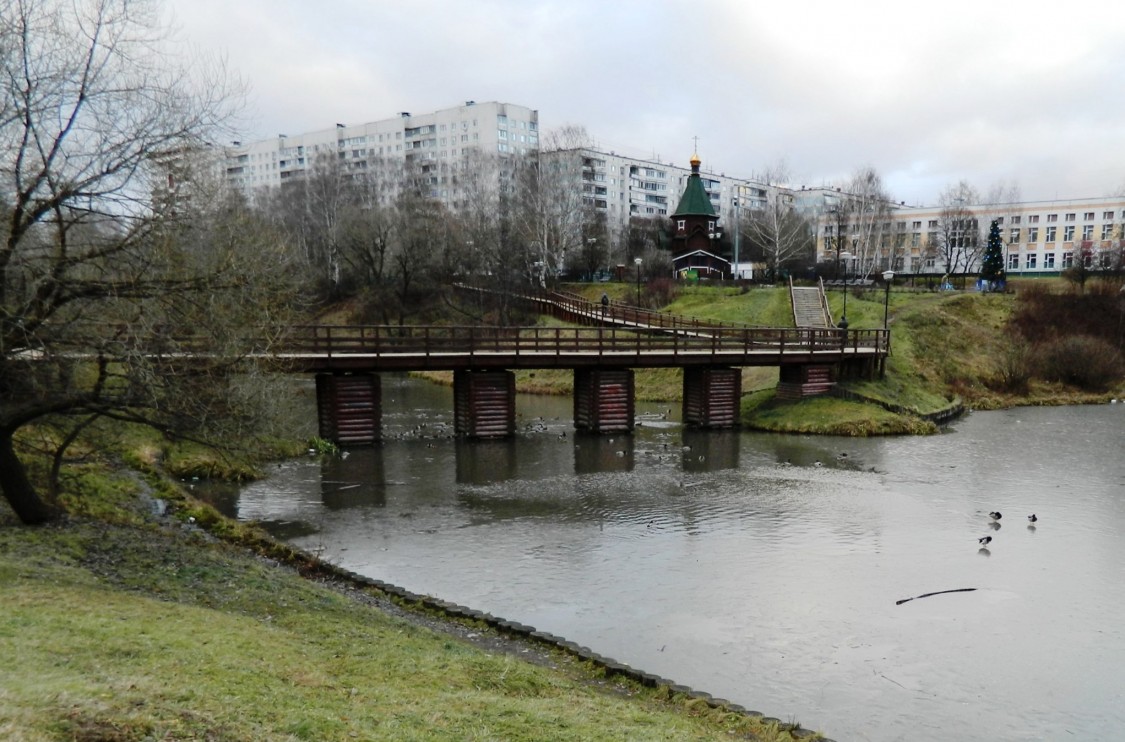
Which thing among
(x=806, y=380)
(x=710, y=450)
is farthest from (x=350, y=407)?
(x=806, y=380)

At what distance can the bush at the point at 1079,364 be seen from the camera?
4747 cm

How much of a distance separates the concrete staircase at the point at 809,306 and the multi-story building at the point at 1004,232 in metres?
26.3

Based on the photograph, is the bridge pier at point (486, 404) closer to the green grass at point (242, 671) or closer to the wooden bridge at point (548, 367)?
the wooden bridge at point (548, 367)

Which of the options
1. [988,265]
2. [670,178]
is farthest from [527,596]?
[670,178]

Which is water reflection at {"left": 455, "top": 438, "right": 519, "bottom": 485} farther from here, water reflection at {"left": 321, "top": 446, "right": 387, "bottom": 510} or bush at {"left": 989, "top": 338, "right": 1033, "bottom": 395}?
bush at {"left": 989, "top": 338, "right": 1033, "bottom": 395}

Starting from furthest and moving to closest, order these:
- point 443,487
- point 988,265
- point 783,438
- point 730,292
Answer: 1. point 988,265
2. point 730,292
3. point 783,438
4. point 443,487

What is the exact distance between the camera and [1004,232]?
9294 centimetres

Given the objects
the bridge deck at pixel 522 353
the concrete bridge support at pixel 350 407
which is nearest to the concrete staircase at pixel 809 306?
the bridge deck at pixel 522 353

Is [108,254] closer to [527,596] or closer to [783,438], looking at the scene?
[527,596]

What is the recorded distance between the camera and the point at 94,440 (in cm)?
Answer: 1806

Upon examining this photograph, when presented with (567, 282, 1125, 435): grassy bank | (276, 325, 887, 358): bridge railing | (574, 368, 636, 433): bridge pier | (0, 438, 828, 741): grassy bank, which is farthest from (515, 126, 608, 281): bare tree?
(0, 438, 828, 741): grassy bank

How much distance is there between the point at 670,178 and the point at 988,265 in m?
46.9

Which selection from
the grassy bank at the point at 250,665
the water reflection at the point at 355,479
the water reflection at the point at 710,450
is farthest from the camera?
the water reflection at the point at 710,450

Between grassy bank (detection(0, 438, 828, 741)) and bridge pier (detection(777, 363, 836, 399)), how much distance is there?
27456 mm
